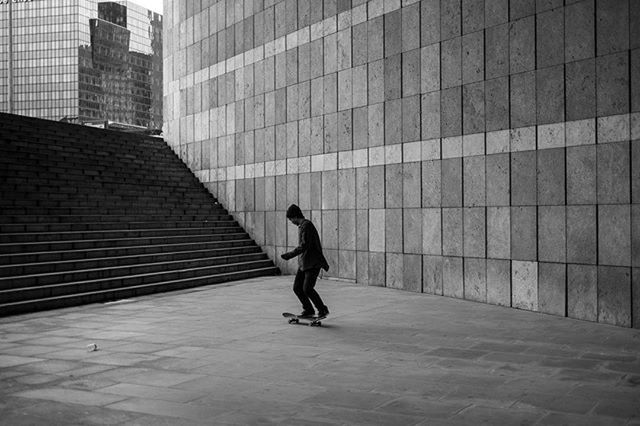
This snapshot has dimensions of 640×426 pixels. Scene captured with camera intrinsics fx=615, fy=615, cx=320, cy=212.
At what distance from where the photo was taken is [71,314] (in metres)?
11.0

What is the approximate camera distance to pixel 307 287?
31.4 ft

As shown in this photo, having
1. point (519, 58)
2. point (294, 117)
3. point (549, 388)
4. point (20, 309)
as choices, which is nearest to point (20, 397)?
point (549, 388)

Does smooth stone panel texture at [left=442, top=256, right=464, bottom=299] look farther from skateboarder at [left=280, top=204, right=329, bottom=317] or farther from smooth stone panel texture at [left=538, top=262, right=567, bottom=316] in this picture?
skateboarder at [left=280, top=204, right=329, bottom=317]

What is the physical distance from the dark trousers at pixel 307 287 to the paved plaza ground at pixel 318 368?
16.0 inches

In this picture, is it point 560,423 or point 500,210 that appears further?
point 500,210

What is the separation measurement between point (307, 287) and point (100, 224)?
26.0 ft

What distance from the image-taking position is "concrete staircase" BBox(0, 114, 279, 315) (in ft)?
41.7

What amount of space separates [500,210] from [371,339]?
4700 millimetres

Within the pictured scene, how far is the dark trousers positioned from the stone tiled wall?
423 cm

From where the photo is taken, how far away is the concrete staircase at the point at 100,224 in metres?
12.7

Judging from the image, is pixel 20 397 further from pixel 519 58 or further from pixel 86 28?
pixel 86 28

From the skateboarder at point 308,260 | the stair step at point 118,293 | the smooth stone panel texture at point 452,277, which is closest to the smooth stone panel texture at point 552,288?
→ the smooth stone panel texture at point 452,277

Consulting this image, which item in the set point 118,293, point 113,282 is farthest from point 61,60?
point 118,293

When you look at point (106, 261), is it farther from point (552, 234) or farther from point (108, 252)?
point (552, 234)
